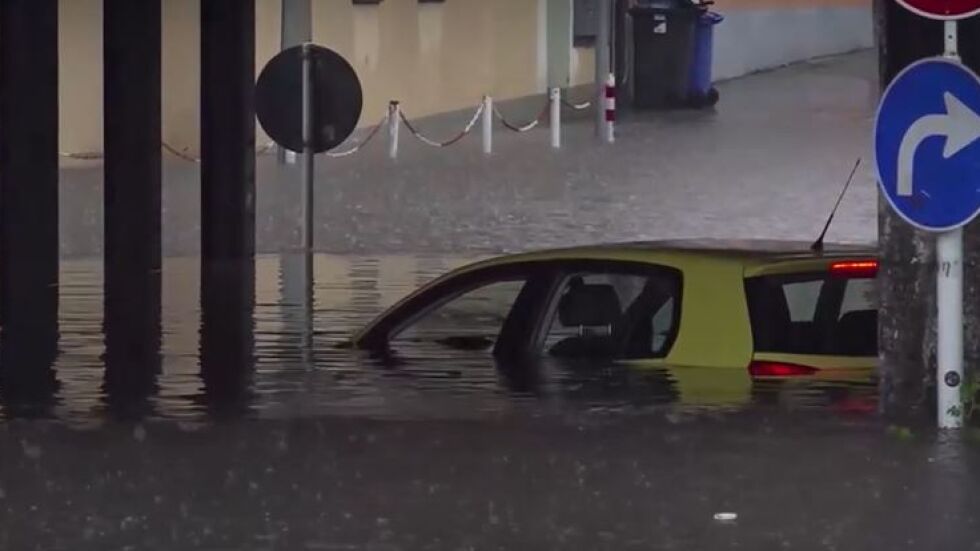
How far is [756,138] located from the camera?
3744 cm

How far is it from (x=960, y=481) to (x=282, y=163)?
23.8m

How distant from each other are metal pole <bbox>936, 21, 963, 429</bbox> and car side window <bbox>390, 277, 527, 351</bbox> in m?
2.24

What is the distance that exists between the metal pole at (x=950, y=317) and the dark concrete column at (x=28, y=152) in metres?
8.66

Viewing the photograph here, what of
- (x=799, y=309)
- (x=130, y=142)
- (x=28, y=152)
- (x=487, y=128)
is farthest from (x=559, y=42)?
(x=799, y=309)

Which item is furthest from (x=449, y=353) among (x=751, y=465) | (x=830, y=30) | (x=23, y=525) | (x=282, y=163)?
(x=830, y=30)

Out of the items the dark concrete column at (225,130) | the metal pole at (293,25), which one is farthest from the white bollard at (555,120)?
the dark concrete column at (225,130)

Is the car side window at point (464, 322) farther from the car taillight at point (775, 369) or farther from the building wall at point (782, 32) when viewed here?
the building wall at point (782, 32)

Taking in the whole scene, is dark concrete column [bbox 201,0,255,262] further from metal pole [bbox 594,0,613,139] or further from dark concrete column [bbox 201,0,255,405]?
metal pole [bbox 594,0,613,139]

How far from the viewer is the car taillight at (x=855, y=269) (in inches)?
423

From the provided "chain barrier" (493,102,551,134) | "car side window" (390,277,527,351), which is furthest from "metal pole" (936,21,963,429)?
"chain barrier" (493,102,551,134)

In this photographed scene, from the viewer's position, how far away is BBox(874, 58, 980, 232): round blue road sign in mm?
10266

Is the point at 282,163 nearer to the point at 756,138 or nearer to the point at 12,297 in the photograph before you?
the point at 756,138

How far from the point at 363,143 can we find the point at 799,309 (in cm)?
2594

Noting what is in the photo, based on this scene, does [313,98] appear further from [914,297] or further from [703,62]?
[703,62]
